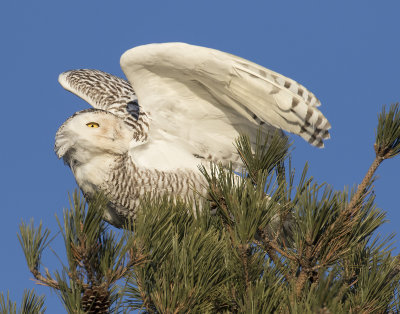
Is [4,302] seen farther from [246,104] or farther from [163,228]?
[246,104]

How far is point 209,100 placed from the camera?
4773mm

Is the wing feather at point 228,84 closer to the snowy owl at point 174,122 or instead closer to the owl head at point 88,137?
the snowy owl at point 174,122

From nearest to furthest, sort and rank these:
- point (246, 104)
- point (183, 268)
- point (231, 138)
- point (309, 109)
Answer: point (183, 268) < point (309, 109) < point (246, 104) < point (231, 138)

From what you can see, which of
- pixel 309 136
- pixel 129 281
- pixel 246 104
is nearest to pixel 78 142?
pixel 246 104

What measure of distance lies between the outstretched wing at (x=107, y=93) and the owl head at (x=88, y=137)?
0.20 m

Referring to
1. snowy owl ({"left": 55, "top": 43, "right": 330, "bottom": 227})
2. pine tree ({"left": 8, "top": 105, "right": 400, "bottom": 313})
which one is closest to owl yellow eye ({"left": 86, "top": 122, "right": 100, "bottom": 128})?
snowy owl ({"left": 55, "top": 43, "right": 330, "bottom": 227})

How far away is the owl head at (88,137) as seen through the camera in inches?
178

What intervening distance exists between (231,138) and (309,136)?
95 cm

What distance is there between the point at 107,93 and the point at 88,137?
3.00ft

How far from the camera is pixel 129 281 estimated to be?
2.88 meters

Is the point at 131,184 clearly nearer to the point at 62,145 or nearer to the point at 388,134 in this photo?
the point at 62,145

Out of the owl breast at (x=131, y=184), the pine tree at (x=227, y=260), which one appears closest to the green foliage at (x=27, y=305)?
the pine tree at (x=227, y=260)

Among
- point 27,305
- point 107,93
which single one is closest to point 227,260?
point 27,305

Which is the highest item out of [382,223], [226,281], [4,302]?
[382,223]
